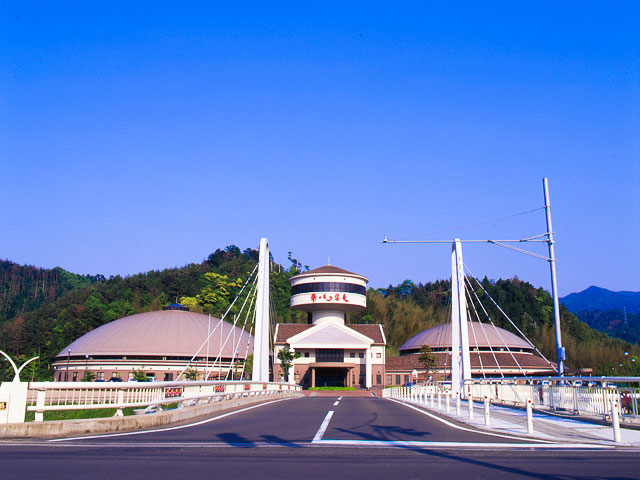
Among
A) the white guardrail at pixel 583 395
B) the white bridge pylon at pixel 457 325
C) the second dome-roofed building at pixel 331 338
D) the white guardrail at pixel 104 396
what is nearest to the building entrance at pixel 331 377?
the second dome-roofed building at pixel 331 338

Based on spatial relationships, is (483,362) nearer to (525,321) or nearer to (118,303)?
(525,321)

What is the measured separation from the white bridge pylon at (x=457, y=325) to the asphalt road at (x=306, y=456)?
23454 mm

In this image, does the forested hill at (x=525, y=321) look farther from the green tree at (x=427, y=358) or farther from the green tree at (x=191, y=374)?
the green tree at (x=191, y=374)

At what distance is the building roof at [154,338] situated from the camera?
9038 cm

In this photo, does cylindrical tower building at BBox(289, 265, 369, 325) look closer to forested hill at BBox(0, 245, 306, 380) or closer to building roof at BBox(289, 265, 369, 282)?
building roof at BBox(289, 265, 369, 282)

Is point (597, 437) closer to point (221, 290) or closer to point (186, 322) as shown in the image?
point (186, 322)

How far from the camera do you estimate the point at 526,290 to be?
489 ft

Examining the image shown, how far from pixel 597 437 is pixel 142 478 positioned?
10556 mm

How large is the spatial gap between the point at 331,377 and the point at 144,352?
27.8 metres

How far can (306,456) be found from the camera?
10422 mm

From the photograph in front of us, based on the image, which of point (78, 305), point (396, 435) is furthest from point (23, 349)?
point (396, 435)

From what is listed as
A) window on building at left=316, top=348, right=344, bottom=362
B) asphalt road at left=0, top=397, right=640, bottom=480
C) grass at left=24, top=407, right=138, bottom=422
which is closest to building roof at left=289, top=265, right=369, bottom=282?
window on building at left=316, top=348, right=344, bottom=362

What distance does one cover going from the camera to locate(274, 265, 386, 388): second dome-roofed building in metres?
84.8

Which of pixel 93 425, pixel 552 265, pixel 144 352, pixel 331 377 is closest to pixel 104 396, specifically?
pixel 93 425
